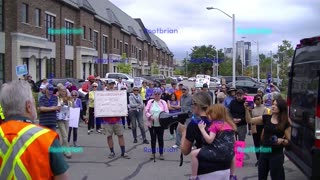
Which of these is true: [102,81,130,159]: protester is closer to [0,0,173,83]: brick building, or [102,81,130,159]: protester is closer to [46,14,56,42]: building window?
[0,0,173,83]: brick building

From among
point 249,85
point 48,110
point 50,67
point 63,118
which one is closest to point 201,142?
point 48,110

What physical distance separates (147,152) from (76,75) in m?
35.8

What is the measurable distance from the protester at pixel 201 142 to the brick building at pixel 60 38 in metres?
28.4

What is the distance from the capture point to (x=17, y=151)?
2.79 metres

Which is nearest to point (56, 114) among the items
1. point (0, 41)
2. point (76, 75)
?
point (0, 41)

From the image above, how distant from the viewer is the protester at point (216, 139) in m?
4.43

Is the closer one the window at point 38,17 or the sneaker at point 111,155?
the sneaker at point 111,155

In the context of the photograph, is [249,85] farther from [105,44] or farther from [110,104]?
[105,44]

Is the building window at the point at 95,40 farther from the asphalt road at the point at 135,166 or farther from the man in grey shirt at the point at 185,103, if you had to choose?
the man in grey shirt at the point at 185,103

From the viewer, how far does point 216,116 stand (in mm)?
4516

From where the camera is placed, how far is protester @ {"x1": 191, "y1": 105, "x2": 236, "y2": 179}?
4430mm

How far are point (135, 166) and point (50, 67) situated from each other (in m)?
30.4

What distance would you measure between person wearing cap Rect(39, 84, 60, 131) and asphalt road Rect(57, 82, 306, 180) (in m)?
1.06

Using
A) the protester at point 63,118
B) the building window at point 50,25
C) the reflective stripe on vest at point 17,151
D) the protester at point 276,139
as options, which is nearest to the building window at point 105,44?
the building window at point 50,25
